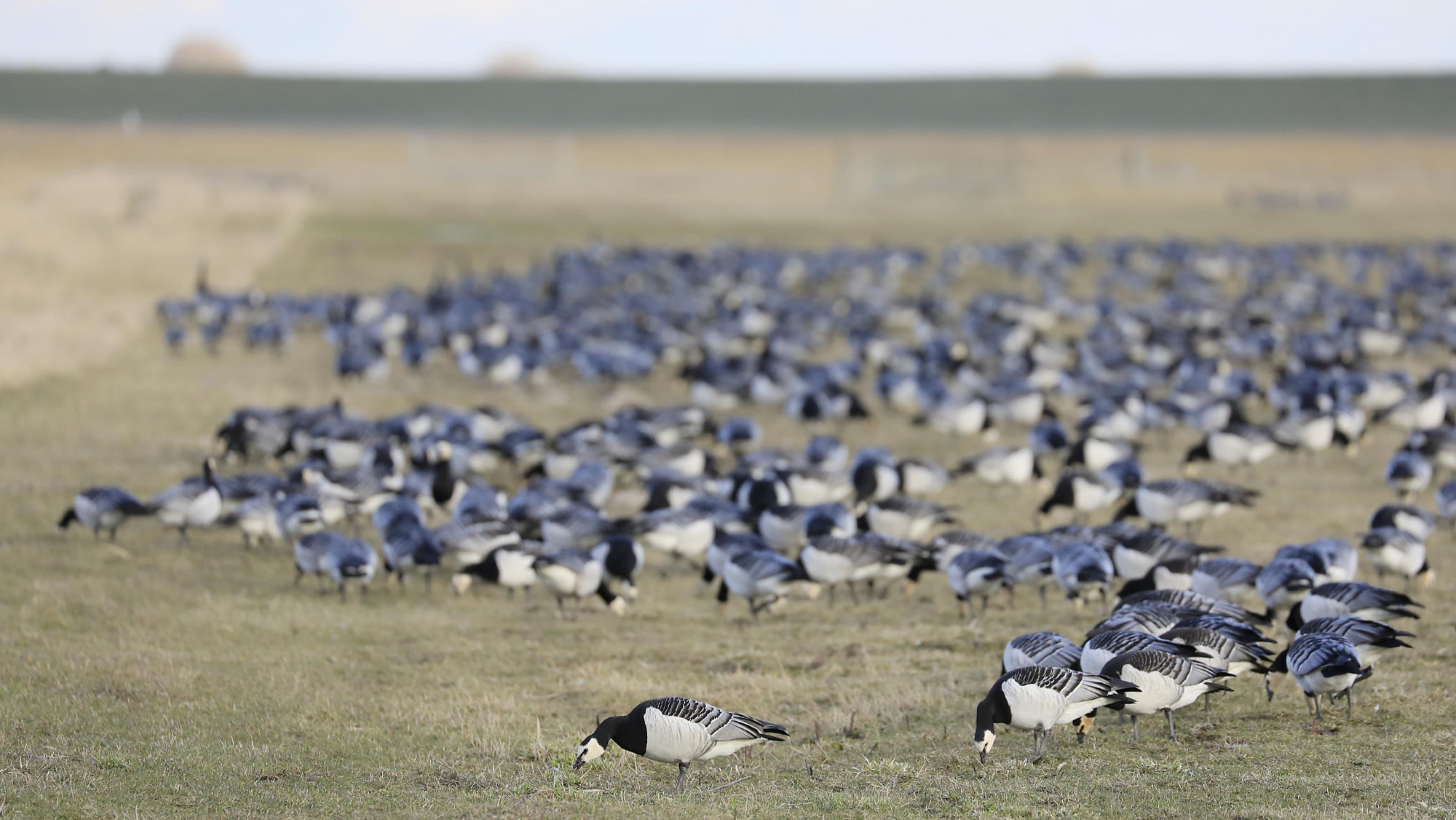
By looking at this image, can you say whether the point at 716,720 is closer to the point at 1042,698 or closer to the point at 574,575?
the point at 1042,698

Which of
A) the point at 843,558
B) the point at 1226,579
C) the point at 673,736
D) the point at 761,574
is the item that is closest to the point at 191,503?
the point at 761,574

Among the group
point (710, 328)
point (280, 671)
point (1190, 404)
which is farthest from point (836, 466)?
point (710, 328)

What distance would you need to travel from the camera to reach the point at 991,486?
17.5 meters

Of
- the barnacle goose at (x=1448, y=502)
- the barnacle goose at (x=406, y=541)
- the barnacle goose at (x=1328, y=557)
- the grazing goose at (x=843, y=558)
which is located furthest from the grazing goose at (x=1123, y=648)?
the barnacle goose at (x=1448, y=502)

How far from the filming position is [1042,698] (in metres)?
8.04

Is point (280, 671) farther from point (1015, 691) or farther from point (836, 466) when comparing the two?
point (836, 466)

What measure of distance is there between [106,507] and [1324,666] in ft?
34.9

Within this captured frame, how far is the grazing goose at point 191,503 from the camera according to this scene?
1341 centimetres

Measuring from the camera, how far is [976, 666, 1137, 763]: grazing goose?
805 centimetres

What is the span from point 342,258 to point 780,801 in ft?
124

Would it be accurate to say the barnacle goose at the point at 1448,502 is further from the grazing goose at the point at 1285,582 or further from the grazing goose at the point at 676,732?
Answer: the grazing goose at the point at 676,732

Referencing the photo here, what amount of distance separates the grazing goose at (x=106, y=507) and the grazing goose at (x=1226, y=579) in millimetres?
9578

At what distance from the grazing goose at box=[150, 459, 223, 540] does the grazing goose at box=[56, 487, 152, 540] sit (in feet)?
0.53

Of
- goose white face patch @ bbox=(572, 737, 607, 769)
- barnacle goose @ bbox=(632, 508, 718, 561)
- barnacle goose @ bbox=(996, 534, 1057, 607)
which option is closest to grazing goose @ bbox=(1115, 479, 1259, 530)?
barnacle goose @ bbox=(996, 534, 1057, 607)
